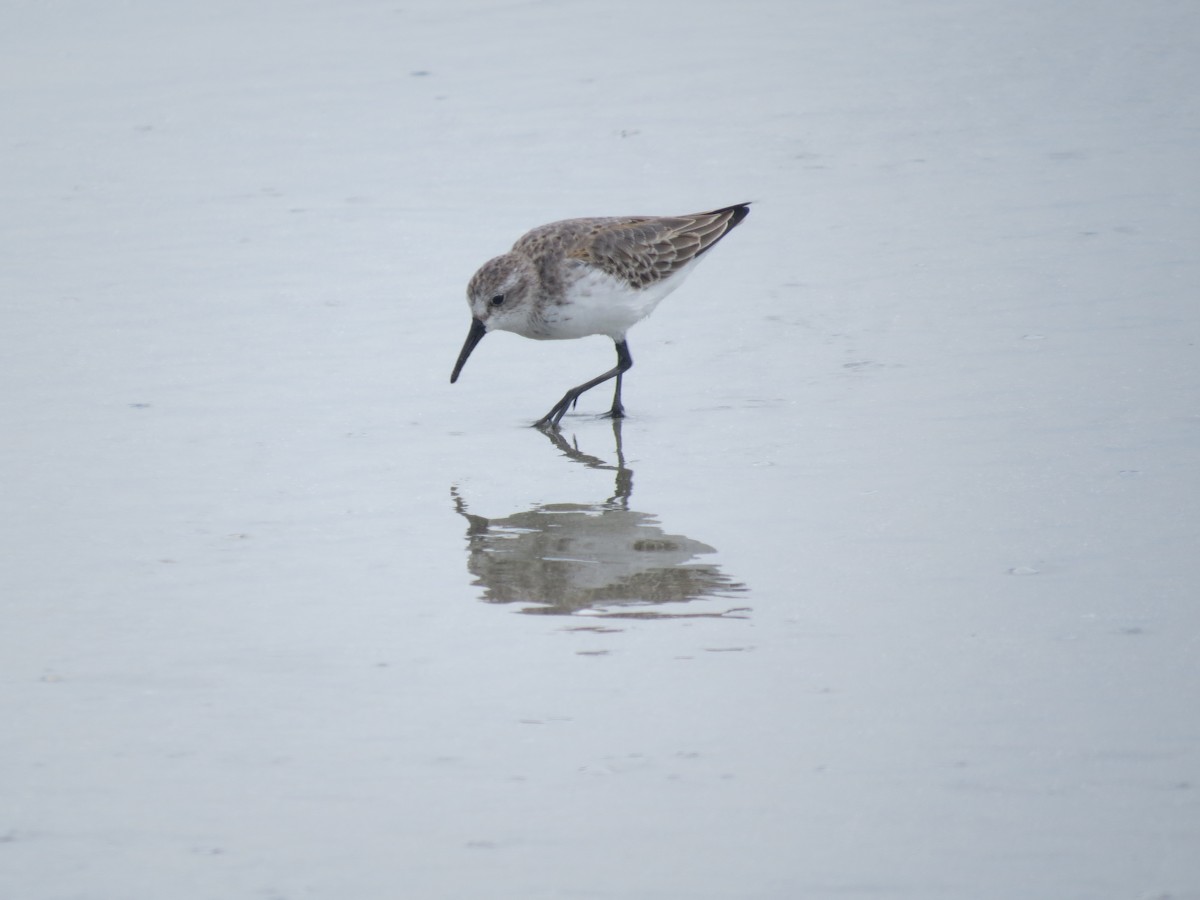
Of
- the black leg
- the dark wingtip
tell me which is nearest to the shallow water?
the black leg

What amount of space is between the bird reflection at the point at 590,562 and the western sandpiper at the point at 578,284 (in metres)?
1.46

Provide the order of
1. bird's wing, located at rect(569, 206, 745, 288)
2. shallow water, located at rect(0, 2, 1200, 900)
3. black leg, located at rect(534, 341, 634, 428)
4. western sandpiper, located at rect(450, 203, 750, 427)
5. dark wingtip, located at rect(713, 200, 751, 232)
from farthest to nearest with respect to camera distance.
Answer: dark wingtip, located at rect(713, 200, 751, 232) < bird's wing, located at rect(569, 206, 745, 288) < western sandpiper, located at rect(450, 203, 750, 427) < black leg, located at rect(534, 341, 634, 428) < shallow water, located at rect(0, 2, 1200, 900)

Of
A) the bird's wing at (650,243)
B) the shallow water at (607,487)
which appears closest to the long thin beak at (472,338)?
the shallow water at (607,487)

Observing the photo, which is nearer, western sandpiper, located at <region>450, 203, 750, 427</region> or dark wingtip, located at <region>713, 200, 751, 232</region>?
western sandpiper, located at <region>450, 203, 750, 427</region>

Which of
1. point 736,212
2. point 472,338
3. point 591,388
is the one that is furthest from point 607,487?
point 736,212

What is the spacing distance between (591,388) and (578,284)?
1.79 feet

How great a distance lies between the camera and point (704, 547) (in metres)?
6.44

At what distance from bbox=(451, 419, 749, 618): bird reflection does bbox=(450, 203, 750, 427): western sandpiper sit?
146 cm

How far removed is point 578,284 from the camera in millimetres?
8547

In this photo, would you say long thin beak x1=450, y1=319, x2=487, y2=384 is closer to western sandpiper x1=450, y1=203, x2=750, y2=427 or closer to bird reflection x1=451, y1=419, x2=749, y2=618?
western sandpiper x1=450, y1=203, x2=750, y2=427

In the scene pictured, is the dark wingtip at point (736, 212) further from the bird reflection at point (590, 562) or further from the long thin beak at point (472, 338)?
the bird reflection at point (590, 562)

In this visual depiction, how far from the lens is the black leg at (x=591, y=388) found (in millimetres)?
8242

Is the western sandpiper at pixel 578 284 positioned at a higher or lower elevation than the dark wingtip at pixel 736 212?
lower

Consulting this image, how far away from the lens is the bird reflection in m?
5.93
